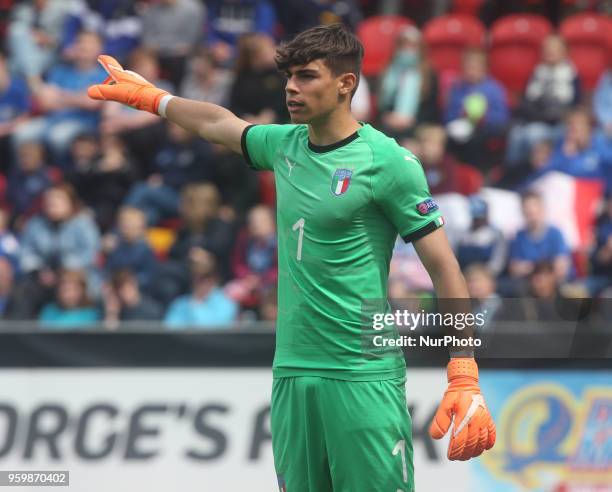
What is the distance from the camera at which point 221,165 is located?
11.3m

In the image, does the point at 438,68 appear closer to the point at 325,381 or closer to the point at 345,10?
the point at 345,10

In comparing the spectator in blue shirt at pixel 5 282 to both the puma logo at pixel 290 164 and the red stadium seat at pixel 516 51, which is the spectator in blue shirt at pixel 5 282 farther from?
the puma logo at pixel 290 164

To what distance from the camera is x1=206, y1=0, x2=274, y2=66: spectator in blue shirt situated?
12711 millimetres

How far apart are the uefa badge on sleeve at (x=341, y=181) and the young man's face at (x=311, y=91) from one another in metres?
0.22

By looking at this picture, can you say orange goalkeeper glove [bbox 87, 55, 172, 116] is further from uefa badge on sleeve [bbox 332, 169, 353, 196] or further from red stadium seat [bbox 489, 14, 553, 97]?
red stadium seat [bbox 489, 14, 553, 97]

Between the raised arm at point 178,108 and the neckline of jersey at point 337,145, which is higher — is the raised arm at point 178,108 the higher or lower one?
the higher one

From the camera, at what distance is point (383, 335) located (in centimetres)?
462

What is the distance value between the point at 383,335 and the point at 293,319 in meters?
0.33

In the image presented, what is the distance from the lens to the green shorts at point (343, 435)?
14.9 feet

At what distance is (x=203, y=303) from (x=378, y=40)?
4471 millimetres

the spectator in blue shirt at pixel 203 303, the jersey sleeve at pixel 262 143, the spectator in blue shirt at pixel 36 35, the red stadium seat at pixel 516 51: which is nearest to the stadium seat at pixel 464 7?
the red stadium seat at pixel 516 51

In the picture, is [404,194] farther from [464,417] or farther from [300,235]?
[464,417]

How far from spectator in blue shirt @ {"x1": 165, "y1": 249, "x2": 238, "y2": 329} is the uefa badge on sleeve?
503 centimetres

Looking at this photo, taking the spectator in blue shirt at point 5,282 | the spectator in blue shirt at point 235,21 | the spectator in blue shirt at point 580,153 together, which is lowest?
the spectator in blue shirt at point 5,282
